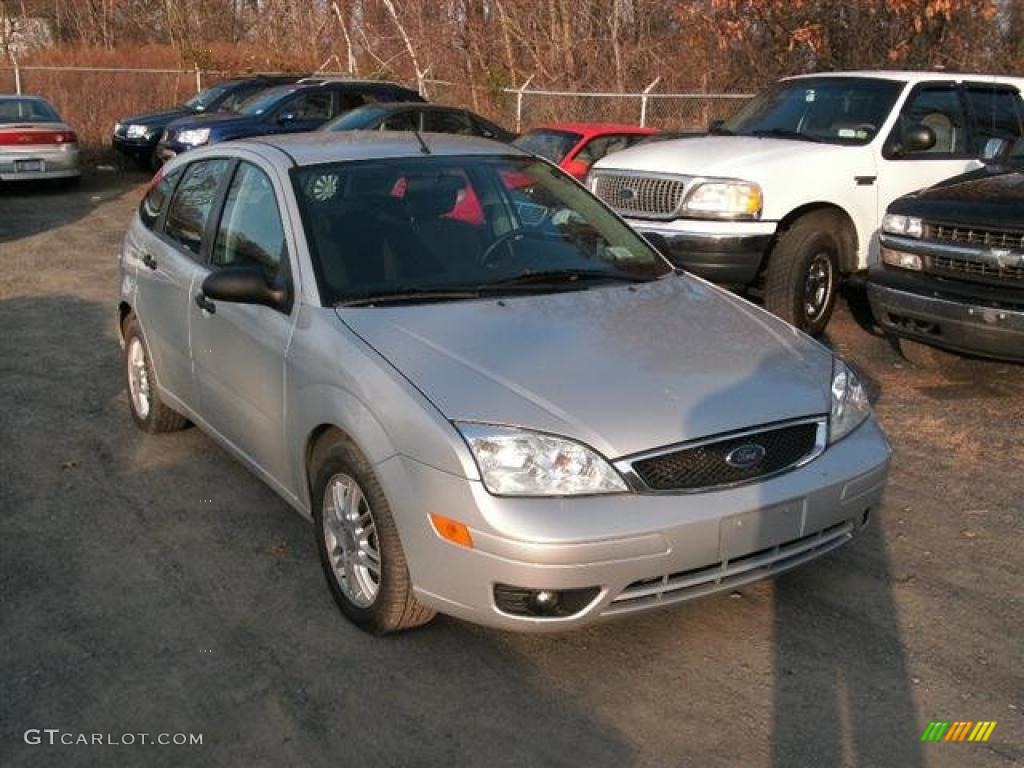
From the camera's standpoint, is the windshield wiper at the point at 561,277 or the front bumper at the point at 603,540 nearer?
the front bumper at the point at 603,540

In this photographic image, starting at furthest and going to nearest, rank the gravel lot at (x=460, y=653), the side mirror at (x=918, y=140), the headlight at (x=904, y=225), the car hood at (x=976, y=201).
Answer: the side mirror at (x=918, y=140)
the headlight at (x=904, y=225)
the car hood at (x=976, y=201)
the gravel lot at (x=460, y=653)

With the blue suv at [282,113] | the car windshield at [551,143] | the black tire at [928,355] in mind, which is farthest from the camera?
the blue suv at [282,113]

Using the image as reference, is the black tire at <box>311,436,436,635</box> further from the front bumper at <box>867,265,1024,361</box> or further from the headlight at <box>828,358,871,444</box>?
the front bumper at <box>867,265,1024,361</box>

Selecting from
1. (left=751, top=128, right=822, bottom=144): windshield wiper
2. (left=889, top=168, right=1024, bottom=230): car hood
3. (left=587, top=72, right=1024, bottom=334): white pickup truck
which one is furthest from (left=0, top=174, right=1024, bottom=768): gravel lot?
(left=751, top=128, right=822, bottom=144): windshield wiper

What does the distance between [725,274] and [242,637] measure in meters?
4.78

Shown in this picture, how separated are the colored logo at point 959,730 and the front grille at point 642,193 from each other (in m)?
4.98

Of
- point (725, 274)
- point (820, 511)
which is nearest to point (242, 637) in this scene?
point (820, 511)

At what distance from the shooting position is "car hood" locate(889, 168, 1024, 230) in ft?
19.7

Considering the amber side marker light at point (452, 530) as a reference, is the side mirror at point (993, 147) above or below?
above

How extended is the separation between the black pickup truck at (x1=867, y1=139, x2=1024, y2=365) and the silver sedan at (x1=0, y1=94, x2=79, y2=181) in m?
14.0

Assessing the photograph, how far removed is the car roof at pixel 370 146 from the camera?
15.1 feet

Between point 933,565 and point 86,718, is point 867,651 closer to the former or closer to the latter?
point 933,565

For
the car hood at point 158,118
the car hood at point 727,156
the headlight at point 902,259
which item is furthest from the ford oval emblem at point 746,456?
the car hood at point 158,118

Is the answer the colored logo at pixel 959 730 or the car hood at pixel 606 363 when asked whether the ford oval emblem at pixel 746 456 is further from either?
the colored logo at pixel 959 730
